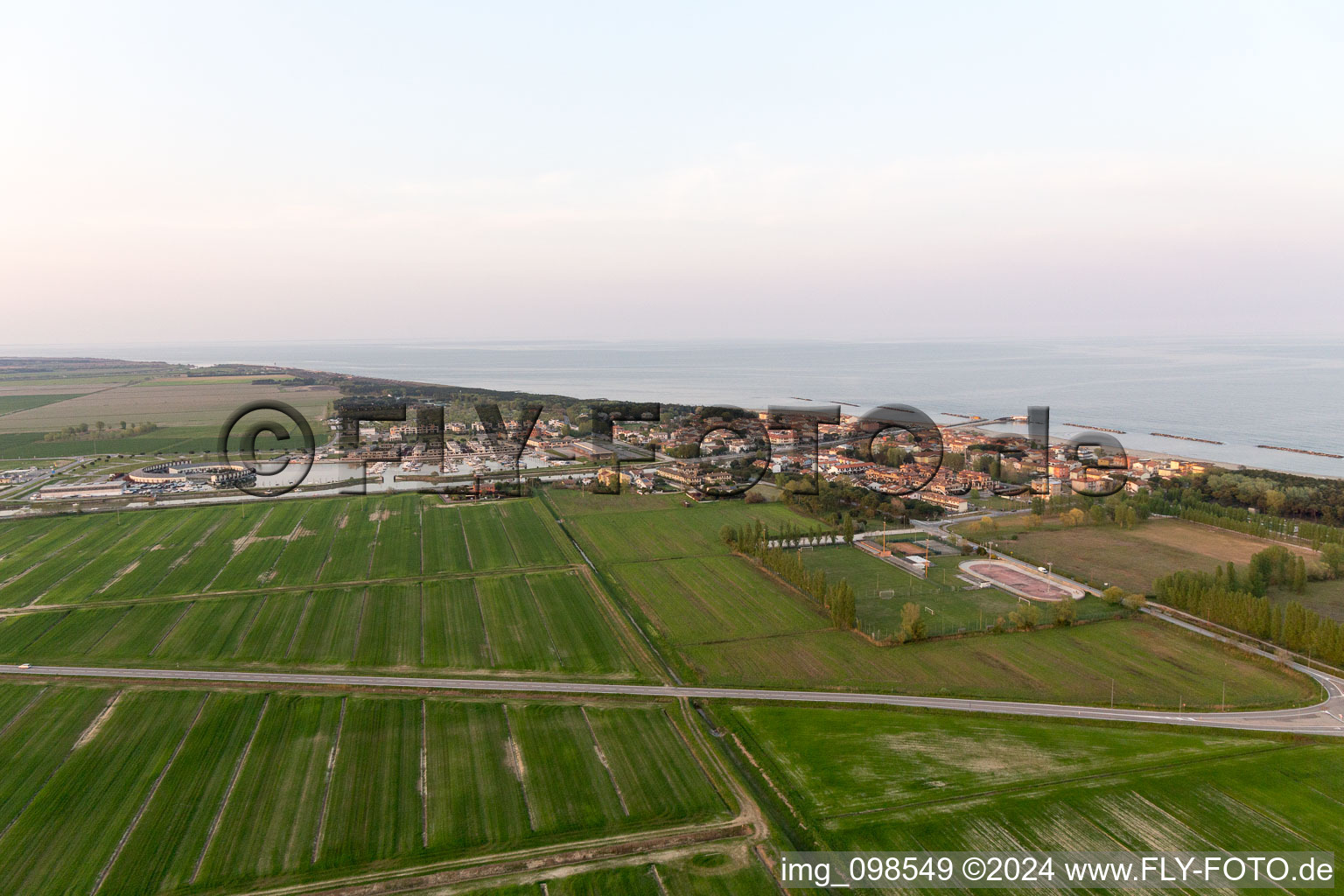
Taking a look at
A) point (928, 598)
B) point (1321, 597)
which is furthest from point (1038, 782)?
point (1321, 597)

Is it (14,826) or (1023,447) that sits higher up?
(1023,447)

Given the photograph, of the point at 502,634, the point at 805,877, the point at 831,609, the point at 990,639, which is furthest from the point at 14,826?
the point at 990,639

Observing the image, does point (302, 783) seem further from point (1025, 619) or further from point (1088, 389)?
point (1088, 389)

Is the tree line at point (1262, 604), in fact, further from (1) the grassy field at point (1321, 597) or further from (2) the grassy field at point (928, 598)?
(2) the grassy field at point (928, 598)

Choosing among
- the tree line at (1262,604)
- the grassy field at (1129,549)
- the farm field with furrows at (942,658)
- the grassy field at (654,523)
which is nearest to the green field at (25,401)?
the grassy field at (654,523)

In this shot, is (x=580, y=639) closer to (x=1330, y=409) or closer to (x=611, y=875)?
(x=611, y=875)
